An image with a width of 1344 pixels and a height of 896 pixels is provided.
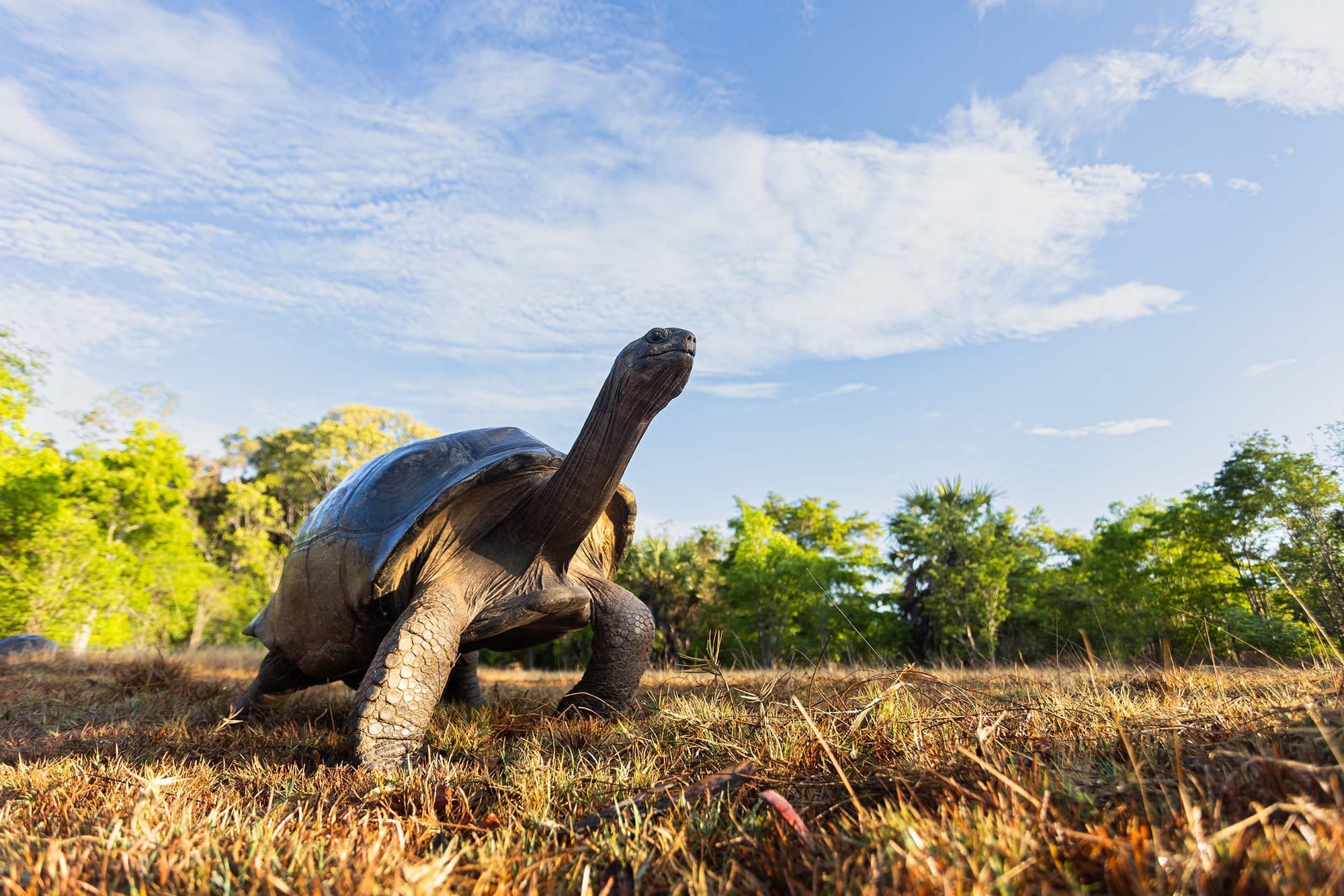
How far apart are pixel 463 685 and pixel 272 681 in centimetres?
150

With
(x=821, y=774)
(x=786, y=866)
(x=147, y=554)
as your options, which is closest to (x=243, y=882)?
(x=786, y=866)

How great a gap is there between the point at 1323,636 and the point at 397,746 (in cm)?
365

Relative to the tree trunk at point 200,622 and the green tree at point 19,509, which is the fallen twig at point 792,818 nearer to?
the green tree at point 19,509

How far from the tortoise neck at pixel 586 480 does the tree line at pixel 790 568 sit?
10375mm

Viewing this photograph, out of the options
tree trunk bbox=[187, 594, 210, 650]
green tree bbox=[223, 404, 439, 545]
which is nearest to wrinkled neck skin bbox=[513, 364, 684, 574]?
tree trunk bbox=[187, 594, 210, 650]

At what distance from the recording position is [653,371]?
12.8ft

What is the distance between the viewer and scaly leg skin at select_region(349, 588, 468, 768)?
3361 millimetres

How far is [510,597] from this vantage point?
4.49 m

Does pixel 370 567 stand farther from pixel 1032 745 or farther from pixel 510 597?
pixel 1032 745

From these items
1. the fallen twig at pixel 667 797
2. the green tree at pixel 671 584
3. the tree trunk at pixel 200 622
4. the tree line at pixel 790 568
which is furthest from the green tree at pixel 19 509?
the fallen twig at pixel 667 797

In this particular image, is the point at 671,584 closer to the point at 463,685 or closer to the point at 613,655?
the point at 463,685

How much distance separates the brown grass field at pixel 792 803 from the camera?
3.94ft

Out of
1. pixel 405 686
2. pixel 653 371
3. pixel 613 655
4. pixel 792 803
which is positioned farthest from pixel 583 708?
pixel 792 803

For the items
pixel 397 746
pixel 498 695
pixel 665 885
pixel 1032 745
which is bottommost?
pixel 498 695
